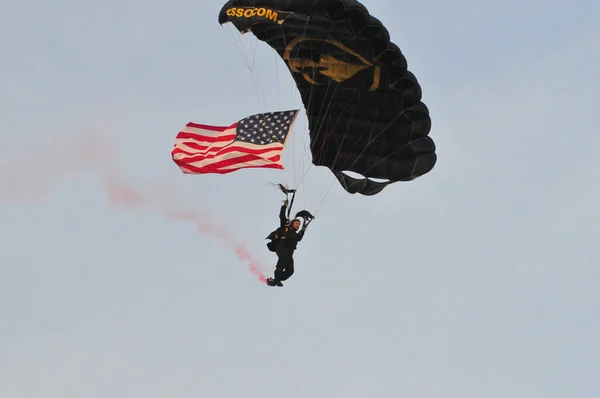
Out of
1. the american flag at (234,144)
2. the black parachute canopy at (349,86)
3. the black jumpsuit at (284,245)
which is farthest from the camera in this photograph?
the american flag at (234,144)

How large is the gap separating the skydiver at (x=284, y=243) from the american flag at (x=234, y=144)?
1.64 metres

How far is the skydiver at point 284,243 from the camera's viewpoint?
1357 inches

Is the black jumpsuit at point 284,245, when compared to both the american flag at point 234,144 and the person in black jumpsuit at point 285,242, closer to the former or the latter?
the person in black jumpsuit at point 285,242

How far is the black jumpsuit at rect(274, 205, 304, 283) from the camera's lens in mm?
34469

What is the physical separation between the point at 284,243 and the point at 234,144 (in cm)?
306

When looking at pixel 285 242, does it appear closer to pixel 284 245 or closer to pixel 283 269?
pixel 284 245

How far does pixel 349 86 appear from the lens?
Answer: 3619 centimetres

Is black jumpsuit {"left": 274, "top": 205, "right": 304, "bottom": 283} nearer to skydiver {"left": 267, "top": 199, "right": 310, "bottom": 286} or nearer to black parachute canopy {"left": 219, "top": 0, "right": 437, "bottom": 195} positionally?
skydiver {"left": 267, "top": 199, "right": 310, "bottom": 286}

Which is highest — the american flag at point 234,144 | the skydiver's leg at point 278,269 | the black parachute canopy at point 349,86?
the black parachute canopy at point 349,86

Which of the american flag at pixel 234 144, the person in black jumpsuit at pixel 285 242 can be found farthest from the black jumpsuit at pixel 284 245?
the american flag at pixel 234 144

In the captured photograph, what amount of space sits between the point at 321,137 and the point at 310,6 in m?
4.56

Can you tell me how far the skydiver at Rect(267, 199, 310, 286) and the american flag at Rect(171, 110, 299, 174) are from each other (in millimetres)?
1645

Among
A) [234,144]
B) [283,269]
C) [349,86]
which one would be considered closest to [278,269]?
[283,269]

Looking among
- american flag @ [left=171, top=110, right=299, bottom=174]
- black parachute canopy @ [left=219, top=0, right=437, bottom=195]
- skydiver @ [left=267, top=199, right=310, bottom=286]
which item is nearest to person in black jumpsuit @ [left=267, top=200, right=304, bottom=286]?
skydiver @ [left=267, top=199, right=310, bottom=286]
